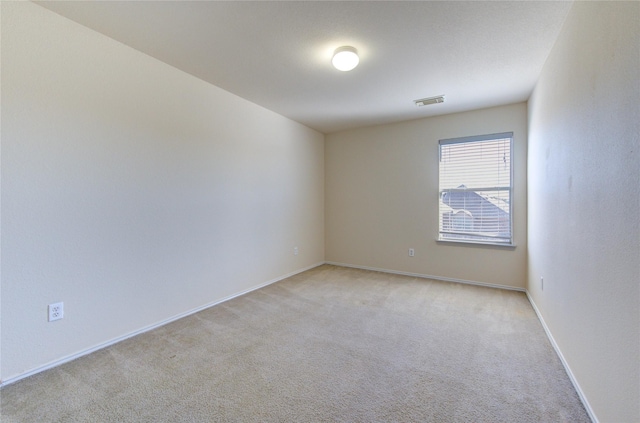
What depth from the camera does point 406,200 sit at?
14.3 ft

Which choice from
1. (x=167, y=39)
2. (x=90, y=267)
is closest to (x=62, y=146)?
(x=90, y=267)

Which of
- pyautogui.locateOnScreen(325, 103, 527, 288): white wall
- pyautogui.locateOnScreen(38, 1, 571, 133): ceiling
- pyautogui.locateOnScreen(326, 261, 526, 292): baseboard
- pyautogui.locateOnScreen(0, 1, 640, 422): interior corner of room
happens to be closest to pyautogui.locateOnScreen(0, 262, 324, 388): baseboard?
pyautogui.locateOnScreen(0, 1, 640, 422): interior corner of room

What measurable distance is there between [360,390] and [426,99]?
322 cm

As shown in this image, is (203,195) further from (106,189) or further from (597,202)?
(597,202)

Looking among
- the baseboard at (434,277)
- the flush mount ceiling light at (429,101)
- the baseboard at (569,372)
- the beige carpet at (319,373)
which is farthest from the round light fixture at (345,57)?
the baseboard at (434,277)

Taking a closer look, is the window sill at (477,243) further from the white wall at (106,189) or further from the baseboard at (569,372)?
the white wall at (106,189)

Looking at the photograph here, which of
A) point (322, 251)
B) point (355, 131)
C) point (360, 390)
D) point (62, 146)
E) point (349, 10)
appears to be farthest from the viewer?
point (322, 251)

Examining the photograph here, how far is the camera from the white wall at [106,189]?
181 centimetres

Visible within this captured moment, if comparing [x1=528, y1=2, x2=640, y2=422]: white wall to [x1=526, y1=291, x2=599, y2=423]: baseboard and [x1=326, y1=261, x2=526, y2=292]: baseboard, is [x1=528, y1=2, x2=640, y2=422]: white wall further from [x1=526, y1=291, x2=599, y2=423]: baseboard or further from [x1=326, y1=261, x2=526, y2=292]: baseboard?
[x1=326, y1=261, x2=526, y2=292]: baseboard

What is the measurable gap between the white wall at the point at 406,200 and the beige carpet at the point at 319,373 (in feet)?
3.33

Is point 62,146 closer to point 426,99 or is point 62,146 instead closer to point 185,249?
point 185,249

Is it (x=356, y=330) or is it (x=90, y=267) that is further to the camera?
(x=356, y=330)

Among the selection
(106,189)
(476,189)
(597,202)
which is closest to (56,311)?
(106,189)

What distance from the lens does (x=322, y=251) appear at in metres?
5.16
